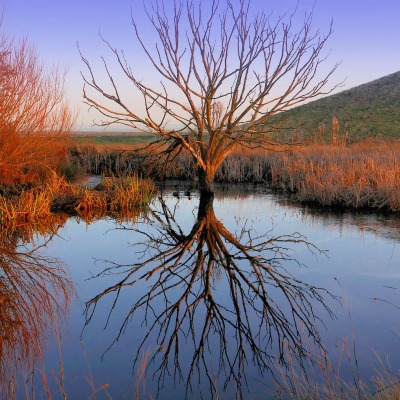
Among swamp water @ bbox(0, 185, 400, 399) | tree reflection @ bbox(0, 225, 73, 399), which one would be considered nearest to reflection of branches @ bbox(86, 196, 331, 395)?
swamp water @ bbox(0, 185, 400, 399)

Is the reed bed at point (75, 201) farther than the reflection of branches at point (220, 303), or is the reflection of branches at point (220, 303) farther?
the reed bed at point (75, 201)

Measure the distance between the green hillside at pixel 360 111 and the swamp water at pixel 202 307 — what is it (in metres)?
29.6

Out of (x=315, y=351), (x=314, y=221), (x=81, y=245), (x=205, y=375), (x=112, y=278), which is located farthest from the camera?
(x=314, y=221)

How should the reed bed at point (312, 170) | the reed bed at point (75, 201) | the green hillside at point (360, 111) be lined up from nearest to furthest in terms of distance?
the reed bed at point (75, 201) < the reed bed at point (312, 170) < the green hillside at point (360, 111)

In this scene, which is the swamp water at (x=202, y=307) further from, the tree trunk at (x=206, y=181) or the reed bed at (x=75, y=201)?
the tree trunk at (x=206, y=181)

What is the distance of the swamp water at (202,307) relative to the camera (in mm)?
3275

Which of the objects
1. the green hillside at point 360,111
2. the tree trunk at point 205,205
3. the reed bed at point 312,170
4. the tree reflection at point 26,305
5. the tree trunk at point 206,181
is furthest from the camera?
the green hillside at point 360,111

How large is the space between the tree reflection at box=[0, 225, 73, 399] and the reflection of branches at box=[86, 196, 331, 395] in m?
0.41

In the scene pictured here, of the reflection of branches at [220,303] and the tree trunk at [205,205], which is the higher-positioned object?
the reflection of branches at [220,303]

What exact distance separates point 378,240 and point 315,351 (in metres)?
4.11

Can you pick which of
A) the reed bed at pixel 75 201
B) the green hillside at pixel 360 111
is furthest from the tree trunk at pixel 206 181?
the green hillside at pixel 360 111

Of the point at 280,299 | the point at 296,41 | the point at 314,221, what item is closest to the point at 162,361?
the point at 280,299

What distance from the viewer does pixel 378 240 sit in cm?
722

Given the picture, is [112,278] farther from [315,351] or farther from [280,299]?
[315,351]
